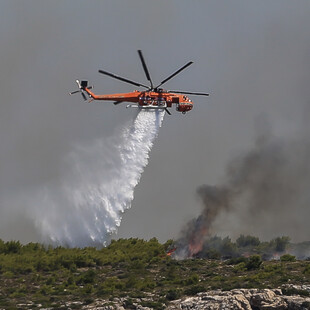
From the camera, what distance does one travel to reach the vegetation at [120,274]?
6769 centimetres

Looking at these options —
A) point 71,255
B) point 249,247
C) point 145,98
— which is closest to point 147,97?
point 145,98

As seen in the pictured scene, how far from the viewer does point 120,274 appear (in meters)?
77.5

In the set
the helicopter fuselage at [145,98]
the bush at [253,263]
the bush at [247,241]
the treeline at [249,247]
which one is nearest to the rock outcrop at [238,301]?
the bush at [253,263]

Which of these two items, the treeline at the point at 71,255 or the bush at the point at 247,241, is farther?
the bush at the point at 247,241

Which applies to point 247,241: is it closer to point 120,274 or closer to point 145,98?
point 145,98

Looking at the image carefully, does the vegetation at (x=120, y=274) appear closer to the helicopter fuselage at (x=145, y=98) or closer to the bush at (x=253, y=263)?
the bush at (x=253, y=263)

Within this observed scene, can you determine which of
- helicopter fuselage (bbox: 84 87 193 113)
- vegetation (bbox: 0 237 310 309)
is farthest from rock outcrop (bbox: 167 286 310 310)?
helicopter fuselage (bbox: 84 87 193 113)

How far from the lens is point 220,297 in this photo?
6378cm

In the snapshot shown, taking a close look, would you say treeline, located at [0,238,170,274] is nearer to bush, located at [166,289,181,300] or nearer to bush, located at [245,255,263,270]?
bush, located at [245,255,263,270]

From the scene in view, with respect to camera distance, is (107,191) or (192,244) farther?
(192,244)

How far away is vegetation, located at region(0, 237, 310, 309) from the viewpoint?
67688 millimetres

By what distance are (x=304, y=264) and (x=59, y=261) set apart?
24.5 m

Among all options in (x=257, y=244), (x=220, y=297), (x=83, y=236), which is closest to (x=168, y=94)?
(x=83, y=236)

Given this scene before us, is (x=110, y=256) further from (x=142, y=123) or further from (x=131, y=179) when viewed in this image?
(x=142, y=123)
